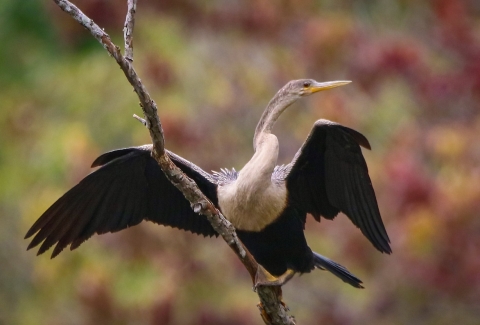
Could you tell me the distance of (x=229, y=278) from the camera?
8164mm

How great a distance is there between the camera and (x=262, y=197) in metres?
3.88

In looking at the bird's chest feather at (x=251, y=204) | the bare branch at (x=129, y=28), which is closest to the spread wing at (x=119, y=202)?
the bird's chest feather at (x=251, y=204)

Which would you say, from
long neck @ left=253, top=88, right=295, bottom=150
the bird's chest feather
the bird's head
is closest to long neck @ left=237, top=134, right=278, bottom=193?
the bird's chest feather

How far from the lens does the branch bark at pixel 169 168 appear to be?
117 inches

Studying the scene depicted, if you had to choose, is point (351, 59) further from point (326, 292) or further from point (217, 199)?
point (217, 199)

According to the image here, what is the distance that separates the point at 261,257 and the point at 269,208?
1.01ft

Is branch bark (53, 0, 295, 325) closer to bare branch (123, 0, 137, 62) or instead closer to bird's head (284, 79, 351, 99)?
bare branch (123, 0, 137, 62)

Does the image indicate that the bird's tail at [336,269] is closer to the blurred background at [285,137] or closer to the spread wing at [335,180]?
the spread wing at [335,180]

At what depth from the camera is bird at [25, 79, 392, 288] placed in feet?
12.8

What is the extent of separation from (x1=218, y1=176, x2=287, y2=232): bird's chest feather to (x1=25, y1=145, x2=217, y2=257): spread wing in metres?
0.26

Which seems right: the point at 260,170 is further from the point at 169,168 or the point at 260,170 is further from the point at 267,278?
the point at 169,168

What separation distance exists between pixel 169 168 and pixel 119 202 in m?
1.07

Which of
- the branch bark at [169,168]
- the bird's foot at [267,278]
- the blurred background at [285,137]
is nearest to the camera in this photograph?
the branch bark at [169,168]

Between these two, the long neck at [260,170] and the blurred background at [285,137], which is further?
the blurred background at [285,137]
